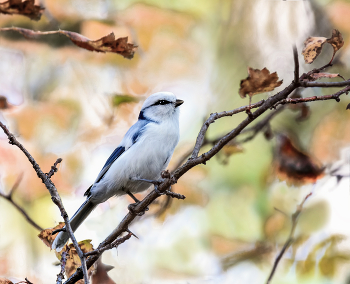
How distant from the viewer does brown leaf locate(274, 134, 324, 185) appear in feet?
7.90

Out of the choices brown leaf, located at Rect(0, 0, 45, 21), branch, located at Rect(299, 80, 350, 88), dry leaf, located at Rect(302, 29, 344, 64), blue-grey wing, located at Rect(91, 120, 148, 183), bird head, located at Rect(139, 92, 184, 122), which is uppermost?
bird head, located at Rect(139, 92, 184, 122)

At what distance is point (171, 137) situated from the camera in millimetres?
2078

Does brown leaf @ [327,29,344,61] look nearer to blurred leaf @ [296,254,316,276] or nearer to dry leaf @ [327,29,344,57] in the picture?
dry leaf @ [327,29,344,57]

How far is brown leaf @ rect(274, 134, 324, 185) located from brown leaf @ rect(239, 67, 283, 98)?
1.58m

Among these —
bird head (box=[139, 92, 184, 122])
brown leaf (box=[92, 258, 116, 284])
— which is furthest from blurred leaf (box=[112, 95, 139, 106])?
brown leaf (box=[92, 258, 116, 284])

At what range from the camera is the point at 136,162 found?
6.53ft

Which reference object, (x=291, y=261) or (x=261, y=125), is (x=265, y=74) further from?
(x=291, y=261)

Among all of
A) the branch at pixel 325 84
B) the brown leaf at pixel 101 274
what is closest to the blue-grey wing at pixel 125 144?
the brown leaf at pixel 101 274

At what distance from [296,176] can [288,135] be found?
1.07 ft

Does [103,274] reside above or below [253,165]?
below

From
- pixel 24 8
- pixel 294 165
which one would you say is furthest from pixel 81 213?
pixel 294 165

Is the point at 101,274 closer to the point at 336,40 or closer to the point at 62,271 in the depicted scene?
the point at 62,271

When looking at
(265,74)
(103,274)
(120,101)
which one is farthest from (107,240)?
(120,101)

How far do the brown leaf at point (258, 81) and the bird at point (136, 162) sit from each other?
1045 mm
